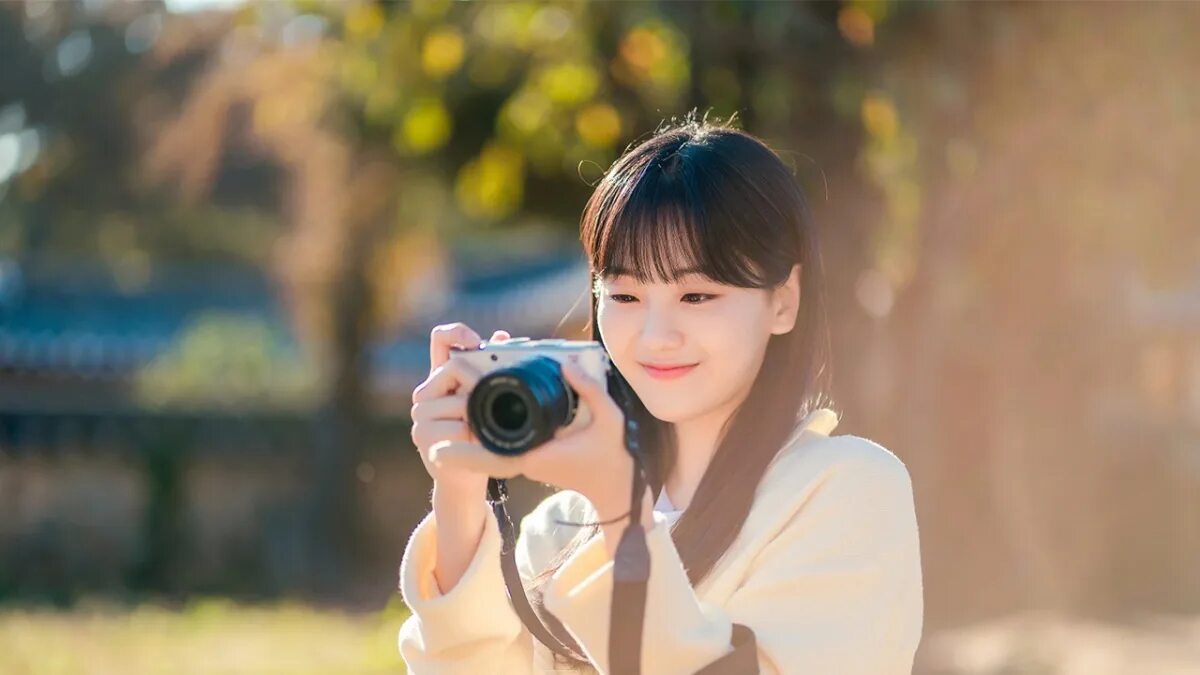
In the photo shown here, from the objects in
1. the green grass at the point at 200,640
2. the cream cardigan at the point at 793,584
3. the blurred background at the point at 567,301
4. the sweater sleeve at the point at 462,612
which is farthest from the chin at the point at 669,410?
the green grass at the point at 200,640

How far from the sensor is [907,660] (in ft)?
6.02

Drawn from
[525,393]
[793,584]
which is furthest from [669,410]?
[525,393]

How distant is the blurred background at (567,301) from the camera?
252 inches

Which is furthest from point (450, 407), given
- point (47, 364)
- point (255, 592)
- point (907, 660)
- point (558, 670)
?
point (47, 364)

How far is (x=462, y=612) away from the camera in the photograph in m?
1.87

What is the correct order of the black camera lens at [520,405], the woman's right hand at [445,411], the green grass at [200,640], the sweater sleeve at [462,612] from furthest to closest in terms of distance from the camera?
the green grass at [200,640] → the sweater sleeve at [462,612] → the woman's right hand at [445,411] → the black camera lens at [520,405]

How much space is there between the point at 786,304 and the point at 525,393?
0.51 meters

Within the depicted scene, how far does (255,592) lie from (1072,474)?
21.7 feet

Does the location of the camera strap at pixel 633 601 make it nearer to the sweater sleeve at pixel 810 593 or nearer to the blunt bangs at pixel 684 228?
the sweater sleeve at pixel 810 593

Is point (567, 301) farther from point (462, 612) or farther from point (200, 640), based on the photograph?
point (462, 612)

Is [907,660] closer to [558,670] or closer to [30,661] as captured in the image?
[558,670]

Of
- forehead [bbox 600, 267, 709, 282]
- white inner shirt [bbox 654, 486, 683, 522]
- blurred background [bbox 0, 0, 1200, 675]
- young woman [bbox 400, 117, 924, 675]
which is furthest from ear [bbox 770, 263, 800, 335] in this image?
blurred background [bbox 0, 0, 1200, 675]

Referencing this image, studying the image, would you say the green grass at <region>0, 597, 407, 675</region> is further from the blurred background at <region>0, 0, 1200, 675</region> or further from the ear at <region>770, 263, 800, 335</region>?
the ear at <region>770, 263, 800, 335</region>

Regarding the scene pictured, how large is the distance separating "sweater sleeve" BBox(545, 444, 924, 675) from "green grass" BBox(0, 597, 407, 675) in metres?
6.16
